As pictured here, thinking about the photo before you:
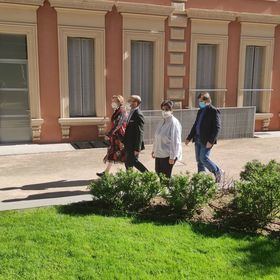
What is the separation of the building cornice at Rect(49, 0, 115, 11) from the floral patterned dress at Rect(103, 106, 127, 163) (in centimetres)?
497

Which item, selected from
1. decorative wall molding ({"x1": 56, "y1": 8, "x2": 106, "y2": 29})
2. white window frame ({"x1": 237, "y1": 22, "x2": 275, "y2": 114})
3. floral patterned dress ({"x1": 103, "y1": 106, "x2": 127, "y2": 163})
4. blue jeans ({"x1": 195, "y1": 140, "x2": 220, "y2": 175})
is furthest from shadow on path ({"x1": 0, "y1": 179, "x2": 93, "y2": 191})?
white window frame ({"x1": 237, "y1": 22, "x2": 275, "y2": 114})

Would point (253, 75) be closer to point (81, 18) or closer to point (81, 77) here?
point (81, 77)

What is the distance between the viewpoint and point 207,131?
254 inches

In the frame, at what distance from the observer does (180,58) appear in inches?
472

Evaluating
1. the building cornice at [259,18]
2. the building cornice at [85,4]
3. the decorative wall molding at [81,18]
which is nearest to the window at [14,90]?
the decorative wall molding at [81,18]

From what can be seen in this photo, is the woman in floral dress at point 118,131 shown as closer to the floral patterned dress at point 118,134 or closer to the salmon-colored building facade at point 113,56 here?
the floral patterned dress at point 118,134

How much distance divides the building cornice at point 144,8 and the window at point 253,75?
3.51 m

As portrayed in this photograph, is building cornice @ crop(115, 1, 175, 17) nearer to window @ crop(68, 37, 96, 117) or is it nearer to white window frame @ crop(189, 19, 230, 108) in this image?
white window frame @ crop(189, 19, 230, 108)

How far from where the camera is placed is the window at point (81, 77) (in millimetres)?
11055

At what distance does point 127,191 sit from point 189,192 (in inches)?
32.1

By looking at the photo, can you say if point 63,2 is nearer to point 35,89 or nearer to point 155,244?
point 35,89

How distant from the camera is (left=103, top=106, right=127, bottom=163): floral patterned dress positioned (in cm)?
668

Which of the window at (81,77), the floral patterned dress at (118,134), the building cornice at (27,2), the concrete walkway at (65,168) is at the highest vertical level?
the building cornice at (27,2)

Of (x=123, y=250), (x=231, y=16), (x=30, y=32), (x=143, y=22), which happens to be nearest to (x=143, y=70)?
(x=143, y=22)
